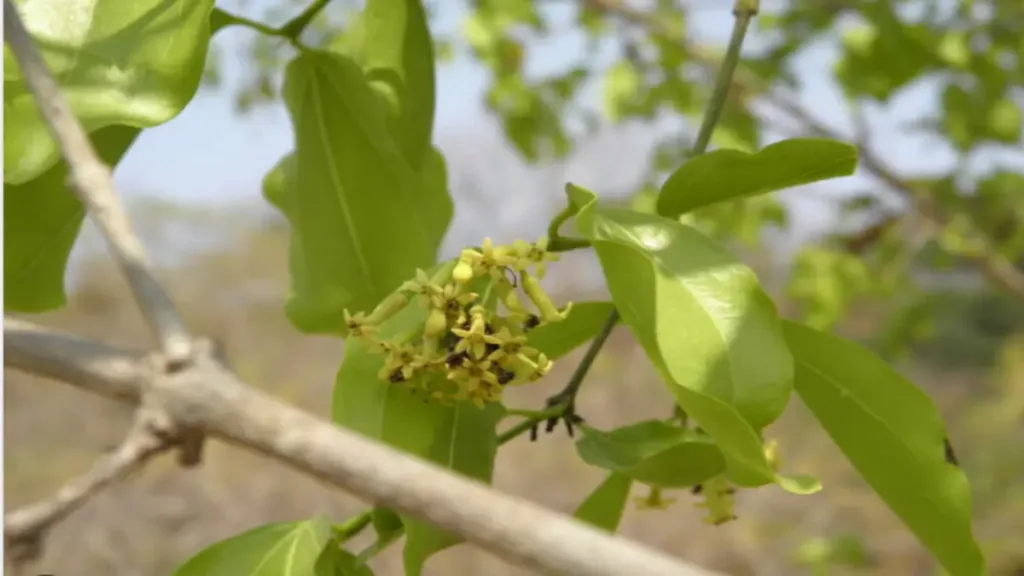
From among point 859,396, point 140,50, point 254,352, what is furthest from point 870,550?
point 140,50

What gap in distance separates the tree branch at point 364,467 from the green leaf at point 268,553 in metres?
0.08

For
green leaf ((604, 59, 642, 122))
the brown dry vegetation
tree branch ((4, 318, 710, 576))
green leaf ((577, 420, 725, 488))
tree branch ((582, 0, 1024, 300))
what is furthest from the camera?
the brown dry vegetation

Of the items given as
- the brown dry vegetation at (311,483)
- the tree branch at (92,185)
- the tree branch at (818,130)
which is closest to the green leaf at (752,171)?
the tree branch at (92,185)

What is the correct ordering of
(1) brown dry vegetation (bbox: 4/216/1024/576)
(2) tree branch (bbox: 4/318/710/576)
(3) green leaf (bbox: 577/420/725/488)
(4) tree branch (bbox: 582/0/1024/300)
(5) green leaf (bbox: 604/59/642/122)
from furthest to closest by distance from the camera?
(1) brown dry vegetation (bbox: 4/216/1024/576), (5) green leaf (bbox: 604/59/642/122), (4) tree branch (bbox: 582/0/1024/300), (3) green leaf (bbox: 577/420/725/488), (2) tree branch (bbox: 4/318/710/576)

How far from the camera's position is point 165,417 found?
159 mm

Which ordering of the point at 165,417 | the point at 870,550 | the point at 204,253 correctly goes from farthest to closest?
1. the point at 204,253
2. the point at 870,550
3. the point at 165,417

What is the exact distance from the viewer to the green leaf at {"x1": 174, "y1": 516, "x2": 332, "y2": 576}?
237 millimetres

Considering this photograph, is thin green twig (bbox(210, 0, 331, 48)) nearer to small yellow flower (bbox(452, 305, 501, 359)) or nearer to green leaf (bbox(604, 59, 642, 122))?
small yellow flower (bbox(452, 305, 501, 359))

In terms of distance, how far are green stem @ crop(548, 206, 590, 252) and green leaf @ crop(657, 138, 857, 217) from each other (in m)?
0.03

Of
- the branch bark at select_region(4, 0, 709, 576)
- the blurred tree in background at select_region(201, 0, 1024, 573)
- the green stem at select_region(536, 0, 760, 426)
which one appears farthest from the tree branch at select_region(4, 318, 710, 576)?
the blurred tree in background at select_region(201, 0, 1024, 573)

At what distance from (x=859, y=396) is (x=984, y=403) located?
1.83 metres

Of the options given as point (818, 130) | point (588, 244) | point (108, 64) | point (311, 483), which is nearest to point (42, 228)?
point (108, 64)

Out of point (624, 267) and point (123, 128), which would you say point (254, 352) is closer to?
point (123, 128)

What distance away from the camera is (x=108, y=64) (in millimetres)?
246
